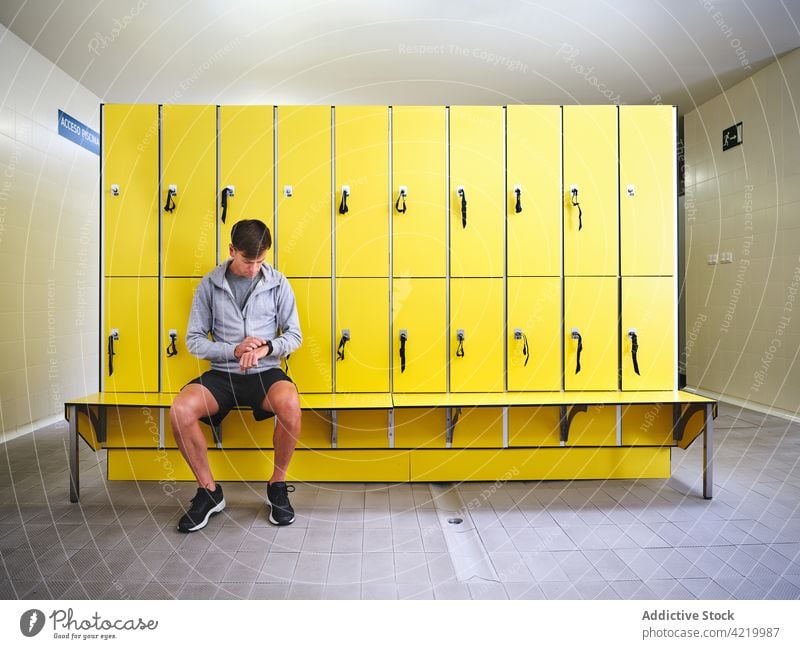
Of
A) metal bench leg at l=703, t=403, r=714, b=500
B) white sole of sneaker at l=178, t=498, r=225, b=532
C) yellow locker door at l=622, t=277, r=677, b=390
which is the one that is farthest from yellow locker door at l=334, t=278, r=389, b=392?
metal bench leg at l=703, t=403, r=714, b=500

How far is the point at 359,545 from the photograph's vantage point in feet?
7.54

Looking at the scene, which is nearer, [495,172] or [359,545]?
[359,545]

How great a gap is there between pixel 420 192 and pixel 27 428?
12.7 feet

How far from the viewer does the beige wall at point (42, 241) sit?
4.29m

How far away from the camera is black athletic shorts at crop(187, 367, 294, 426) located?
2.70 meters

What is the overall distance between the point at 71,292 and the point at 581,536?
16.9 feet

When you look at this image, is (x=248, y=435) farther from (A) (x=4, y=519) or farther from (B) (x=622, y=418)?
(B) (x=622, y=418)

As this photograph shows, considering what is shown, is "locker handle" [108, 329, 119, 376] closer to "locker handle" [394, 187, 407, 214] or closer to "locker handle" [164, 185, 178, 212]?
"locker handle" [164, 185, 178, 212]

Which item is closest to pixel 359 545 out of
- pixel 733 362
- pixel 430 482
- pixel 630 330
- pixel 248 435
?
pixel 430 482

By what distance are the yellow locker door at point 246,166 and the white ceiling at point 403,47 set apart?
4.55 feet

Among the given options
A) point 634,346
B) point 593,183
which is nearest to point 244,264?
point 593,183

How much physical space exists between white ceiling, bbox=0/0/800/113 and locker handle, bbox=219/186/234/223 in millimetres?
1755

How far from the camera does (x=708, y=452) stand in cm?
281

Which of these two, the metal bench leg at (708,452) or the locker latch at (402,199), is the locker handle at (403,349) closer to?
the locker latch at (402,199)
